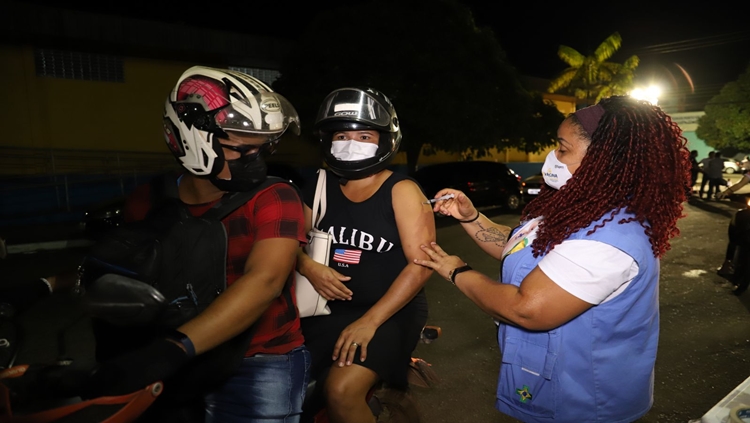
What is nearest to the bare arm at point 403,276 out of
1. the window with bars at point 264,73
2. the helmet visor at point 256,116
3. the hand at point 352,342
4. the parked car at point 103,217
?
the hand at point 352,342

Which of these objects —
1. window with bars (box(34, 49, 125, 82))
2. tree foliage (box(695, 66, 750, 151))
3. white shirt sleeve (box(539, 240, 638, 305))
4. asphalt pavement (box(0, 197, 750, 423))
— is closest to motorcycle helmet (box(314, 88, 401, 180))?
white shirt sleeve (box(539, 240, 638, 305))

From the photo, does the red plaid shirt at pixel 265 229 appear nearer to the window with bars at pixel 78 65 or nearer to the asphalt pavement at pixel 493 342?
the asphalt pavement at pixel 493 342

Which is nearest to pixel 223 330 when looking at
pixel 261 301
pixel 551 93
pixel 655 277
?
pixel 261 301

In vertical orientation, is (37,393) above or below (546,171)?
below

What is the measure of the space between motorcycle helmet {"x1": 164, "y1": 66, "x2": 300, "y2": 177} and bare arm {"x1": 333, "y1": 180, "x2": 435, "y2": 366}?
74 cm

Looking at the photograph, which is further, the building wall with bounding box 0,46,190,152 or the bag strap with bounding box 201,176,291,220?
the building wall with bounding box 0,46,190,152

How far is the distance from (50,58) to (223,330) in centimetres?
1524

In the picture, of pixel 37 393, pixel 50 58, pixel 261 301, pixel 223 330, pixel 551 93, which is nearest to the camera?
pixel 37 393

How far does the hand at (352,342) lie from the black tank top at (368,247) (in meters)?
0.20

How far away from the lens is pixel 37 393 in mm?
1328

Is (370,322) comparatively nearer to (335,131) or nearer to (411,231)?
(411,231)

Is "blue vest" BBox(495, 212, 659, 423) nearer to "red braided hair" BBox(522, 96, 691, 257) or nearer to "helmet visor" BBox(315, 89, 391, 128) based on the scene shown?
"red braided hair" BBox(522, 96, 691, 257)

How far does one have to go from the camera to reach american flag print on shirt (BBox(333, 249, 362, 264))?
2.38 meters

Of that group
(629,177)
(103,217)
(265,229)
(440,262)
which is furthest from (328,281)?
(103,217)
